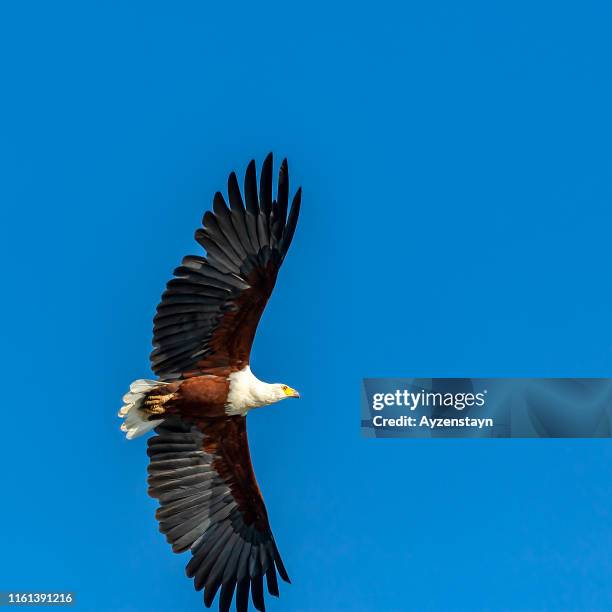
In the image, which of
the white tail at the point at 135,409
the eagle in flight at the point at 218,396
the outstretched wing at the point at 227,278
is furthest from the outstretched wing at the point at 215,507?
the outstretched wing at the point at 227,278

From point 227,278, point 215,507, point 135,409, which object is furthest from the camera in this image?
point 215,507

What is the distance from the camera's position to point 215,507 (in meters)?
20.8

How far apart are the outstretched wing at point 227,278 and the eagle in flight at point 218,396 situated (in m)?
0.01

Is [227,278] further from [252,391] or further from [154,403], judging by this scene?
[154,403]

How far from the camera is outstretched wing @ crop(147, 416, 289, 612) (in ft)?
67.3

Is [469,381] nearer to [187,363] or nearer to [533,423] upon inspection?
[533,423]

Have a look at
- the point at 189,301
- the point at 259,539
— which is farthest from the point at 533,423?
the point at 189,301

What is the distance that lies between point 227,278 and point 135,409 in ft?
6.37

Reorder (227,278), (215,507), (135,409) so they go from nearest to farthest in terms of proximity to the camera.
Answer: (227,278) < (135,409) < (215,507)

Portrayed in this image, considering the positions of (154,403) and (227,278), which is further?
(154,403)

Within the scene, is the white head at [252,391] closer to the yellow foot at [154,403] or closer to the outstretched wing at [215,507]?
the outstretched wing at [215,507]

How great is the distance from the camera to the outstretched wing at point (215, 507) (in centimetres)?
2050

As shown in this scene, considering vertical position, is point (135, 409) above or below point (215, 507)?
above

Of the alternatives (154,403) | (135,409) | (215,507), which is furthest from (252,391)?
(215,507)
